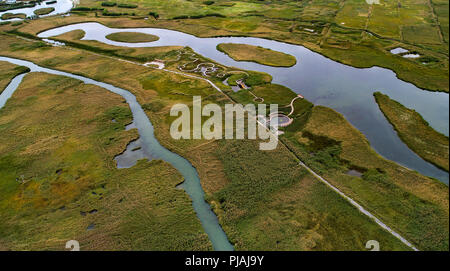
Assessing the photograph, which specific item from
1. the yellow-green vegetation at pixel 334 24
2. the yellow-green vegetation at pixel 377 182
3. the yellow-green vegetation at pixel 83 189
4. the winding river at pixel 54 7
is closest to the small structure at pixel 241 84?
the yellow-green vegetation at pixel 377 182

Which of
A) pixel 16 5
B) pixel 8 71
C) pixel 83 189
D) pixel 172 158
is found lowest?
pixel 83 189

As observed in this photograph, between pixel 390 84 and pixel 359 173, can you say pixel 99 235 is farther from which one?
pixel 390 84

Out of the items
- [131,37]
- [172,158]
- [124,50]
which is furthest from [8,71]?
[172,158]

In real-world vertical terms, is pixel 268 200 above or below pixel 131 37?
below

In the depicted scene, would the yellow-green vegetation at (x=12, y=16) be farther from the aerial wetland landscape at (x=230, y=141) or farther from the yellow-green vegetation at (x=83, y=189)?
the yellow-green vegetation at (x=83, y=189)

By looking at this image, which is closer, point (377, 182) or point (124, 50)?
point (377, 182)

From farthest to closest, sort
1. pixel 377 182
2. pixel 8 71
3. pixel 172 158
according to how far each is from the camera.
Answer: pixel 8 71
pixel 172 158
pixel 377 182

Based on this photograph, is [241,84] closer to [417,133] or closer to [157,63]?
[157,63]
